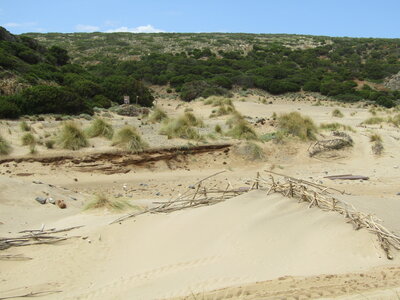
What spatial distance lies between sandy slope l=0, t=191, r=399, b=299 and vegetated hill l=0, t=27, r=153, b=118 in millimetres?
12909

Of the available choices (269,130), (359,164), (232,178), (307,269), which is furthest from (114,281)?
(269,130)

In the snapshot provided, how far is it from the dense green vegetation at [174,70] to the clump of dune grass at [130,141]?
6529mm

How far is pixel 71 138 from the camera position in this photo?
1244 centimetres

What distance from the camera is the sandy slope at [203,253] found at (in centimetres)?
452

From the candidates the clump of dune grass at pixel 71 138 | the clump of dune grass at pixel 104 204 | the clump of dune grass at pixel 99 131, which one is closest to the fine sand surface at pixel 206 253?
the clump of dune grass at pixel 104 204

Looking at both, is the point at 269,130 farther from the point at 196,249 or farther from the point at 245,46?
the point at 245,46

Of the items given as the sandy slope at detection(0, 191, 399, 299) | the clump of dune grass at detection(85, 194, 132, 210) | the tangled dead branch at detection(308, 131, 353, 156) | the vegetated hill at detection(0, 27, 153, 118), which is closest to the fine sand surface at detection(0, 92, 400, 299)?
the sandy slope at detection(0, 191, 399, 299)

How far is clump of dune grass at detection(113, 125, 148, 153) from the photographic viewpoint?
41.1ft

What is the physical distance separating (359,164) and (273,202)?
8503mm

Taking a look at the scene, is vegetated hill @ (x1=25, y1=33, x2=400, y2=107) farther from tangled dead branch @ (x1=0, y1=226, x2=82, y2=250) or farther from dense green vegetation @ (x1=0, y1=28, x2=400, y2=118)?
tangled dead branch @ (x1=0, y1=226, x2=82, y2=250)

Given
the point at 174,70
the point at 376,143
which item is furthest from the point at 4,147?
the point at 174,70

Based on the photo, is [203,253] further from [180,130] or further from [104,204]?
[180,130]

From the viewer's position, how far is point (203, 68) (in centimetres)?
3872

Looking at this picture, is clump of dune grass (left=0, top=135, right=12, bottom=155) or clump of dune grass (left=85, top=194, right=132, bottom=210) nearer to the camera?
clump of dune grass (left=85, top=194, right=132, bottom=210)
